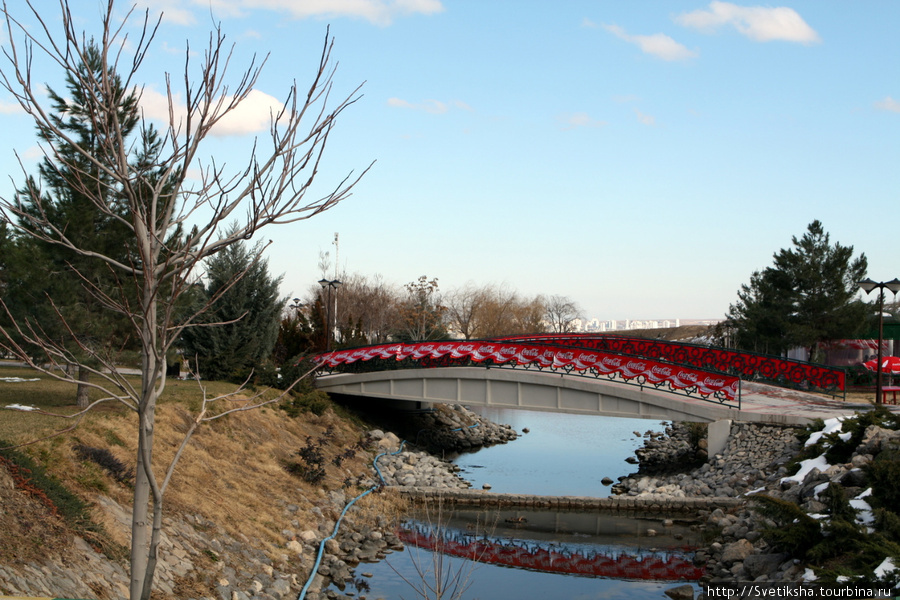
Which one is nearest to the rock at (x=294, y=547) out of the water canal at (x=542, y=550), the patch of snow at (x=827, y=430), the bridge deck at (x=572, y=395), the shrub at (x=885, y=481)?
the water canal at (x=542, y=550)

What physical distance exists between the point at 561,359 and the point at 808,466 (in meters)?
9.12

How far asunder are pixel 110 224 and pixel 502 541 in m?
10.3

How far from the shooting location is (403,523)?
52.9ft

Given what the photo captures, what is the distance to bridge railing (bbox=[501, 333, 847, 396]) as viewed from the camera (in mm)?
21906

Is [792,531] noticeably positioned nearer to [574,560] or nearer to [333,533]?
[574,560]

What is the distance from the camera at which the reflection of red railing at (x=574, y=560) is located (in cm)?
1293

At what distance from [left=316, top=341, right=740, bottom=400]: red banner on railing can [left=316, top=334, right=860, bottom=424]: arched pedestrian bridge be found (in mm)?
30

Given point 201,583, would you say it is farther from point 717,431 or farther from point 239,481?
point 717,431

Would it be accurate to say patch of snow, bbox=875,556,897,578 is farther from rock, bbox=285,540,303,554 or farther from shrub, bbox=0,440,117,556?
shrub, bbox=0,440,117,556

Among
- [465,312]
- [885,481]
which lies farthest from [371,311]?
[885,481]

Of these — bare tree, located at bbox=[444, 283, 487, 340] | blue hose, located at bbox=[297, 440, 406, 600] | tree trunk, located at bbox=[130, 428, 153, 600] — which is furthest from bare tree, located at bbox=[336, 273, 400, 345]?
tree trunk, located at bbox=[130, 428, 153, 600]

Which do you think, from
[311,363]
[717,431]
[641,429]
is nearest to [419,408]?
[311,363]

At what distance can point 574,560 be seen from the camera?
13.8 m

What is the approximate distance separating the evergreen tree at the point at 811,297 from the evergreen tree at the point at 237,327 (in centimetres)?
2097
